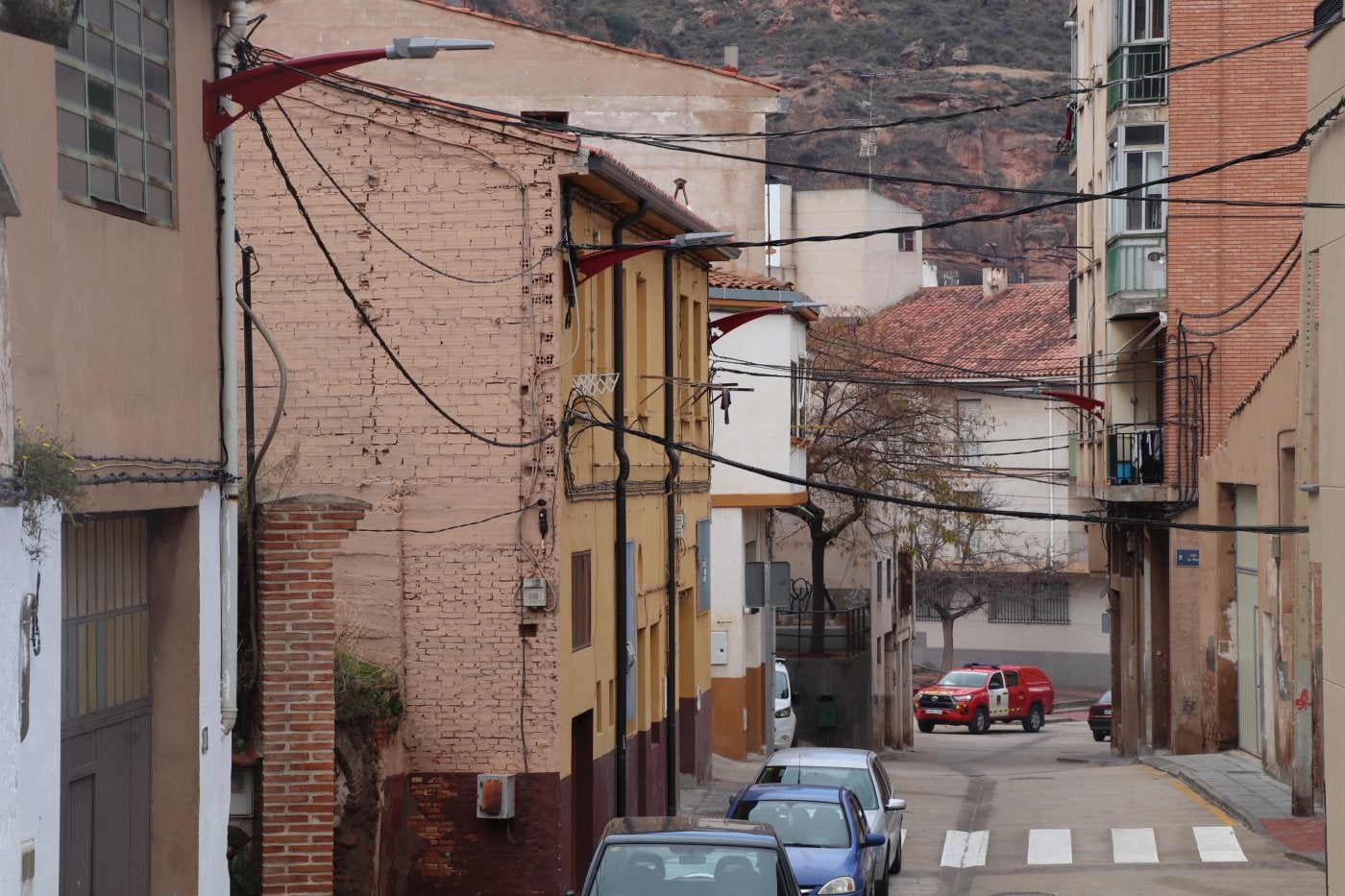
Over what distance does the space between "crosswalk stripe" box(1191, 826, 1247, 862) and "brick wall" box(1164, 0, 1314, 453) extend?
13.0 m

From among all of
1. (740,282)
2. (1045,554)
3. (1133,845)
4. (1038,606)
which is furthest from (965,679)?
(1133,845)

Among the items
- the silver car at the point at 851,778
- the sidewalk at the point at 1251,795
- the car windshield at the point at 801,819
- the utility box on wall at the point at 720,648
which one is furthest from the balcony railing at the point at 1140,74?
the car windshield at the point at 801,819

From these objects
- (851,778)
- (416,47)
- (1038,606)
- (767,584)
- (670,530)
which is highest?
(416,47)

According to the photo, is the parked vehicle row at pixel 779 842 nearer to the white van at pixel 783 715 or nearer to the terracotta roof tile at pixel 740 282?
the terracotta roof tile at pixel 740 282

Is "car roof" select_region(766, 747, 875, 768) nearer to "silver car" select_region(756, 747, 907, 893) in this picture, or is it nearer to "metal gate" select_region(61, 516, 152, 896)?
"silver car" select_region(756, 747, 907, 893)

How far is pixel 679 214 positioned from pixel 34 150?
13.5 metres

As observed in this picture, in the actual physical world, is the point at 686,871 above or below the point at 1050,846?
above

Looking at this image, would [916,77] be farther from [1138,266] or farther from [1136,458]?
[1136,458]

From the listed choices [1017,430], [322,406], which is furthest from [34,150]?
[1017,430]

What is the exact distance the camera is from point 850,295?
6912 centimetres

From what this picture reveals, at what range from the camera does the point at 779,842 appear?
12.4 m

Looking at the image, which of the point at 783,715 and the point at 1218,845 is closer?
the point at 1218,845

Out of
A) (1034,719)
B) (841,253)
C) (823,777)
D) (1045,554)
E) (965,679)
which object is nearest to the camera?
(823,777)

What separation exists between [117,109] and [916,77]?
10143 cm
